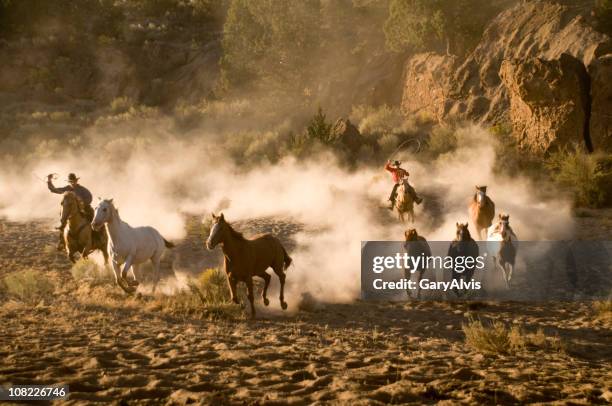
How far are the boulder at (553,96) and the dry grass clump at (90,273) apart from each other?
623 inches

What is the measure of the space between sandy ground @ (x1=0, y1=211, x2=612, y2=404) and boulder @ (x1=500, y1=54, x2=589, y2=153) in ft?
36.4

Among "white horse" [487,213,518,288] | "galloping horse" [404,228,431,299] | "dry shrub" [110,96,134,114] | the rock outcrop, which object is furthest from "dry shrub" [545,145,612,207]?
"dry shrub" [110,96,134,114]

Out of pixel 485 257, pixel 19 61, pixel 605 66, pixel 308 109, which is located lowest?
pixel 485 257

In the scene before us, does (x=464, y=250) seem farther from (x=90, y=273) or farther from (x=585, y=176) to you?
(x=585, y=176)

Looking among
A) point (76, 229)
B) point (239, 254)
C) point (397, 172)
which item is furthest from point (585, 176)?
point (76, 229)

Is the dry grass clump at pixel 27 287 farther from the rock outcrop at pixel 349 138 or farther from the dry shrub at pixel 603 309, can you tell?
the rock outcrop at pixel 349 138

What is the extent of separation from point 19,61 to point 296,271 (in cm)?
3689

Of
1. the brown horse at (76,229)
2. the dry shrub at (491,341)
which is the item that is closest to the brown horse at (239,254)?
the dry shrub at (491,341)

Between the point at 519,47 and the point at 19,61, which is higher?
the point at 19,61

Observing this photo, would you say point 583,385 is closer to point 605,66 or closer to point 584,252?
point 584,252

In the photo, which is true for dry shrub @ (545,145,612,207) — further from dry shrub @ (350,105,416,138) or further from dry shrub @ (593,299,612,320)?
dry shrub @ (350,105,416,138)

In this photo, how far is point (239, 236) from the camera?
1079 centimetres

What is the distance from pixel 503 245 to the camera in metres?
12.4

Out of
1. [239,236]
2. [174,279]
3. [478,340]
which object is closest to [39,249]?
[174,279]
